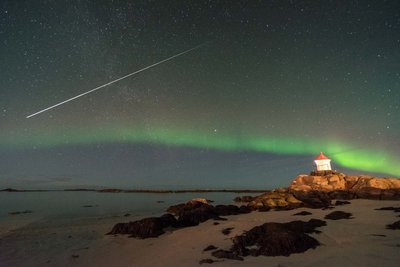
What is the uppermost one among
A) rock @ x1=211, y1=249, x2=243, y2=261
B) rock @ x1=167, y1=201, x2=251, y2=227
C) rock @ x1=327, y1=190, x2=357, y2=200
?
rock @ x1=327, y1=190, x2=357, y2=200

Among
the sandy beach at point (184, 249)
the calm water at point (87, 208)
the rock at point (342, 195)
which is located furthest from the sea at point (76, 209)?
the rock at point (342, 195)

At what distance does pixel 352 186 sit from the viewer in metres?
45.5

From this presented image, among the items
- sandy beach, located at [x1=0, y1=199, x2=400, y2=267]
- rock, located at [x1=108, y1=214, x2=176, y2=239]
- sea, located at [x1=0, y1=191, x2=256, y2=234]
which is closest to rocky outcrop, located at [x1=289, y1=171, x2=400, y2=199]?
sea, located at [x1=0, y1=191, x2=256, y2=234]

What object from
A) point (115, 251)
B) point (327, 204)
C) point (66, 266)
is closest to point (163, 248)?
point (115, 251)

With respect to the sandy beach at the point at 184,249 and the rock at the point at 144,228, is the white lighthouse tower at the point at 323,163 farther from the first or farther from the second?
the rock at the point at 144,228

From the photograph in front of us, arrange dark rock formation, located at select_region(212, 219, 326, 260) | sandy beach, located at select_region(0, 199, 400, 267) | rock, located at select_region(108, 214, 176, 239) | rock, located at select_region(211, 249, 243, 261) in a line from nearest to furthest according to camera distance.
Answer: sandy beach, located at select_region(0, 199, 400, 267)
rock, located at select_region(211, 249, 243, 261)
dark rock formation, located at select_region(212, 219, 326, 260)
rock, located at select_region(108, 214, 176, 239)

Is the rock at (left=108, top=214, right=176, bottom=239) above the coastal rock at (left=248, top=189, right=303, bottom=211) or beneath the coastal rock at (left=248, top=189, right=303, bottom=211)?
beneath

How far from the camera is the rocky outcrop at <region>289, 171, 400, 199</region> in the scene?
128 ft

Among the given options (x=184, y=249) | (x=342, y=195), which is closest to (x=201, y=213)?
(x=184, y=249)

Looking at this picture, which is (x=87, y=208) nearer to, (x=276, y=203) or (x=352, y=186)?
(x=276, y=203)

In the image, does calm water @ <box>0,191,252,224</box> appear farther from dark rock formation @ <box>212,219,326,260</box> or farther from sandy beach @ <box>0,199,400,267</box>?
dark rock formation @ <box>212,219,326,260</box>

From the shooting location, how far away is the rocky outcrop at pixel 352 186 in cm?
3891

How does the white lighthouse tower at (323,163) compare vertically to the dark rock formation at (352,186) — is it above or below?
→ above

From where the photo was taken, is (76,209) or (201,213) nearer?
(201,213)
